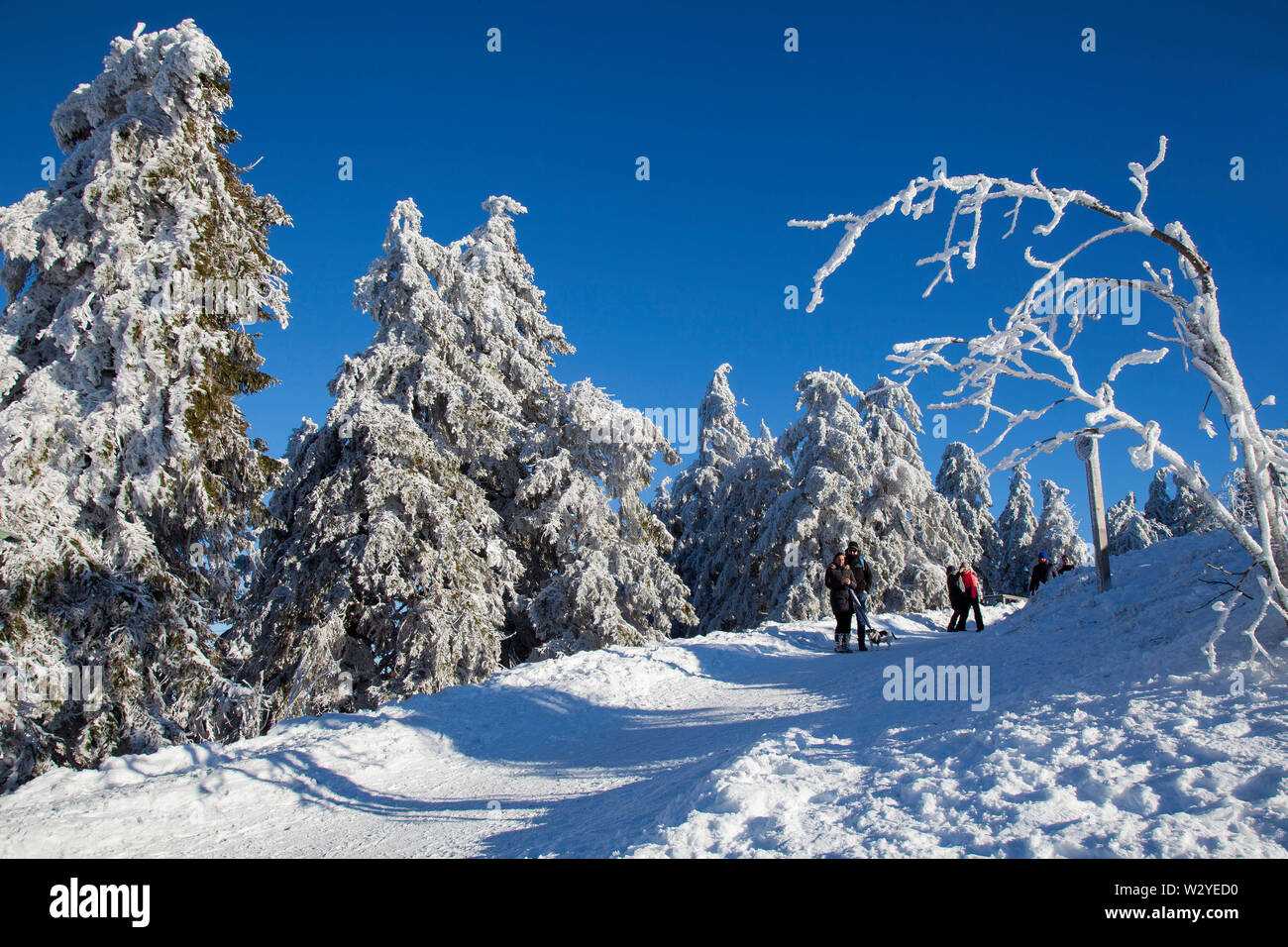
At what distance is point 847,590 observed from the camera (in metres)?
12.9

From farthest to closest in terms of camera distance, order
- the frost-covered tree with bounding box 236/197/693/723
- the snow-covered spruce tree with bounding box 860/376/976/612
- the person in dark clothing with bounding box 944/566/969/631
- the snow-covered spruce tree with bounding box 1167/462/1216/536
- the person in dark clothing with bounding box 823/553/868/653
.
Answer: the snow-covered spruce tree with bounding box 1167/462/1216/536
the snow-covered spruce tree with bounding box 860/376/976/612
the person in dark clothing with bounding box 944/566/969/631
the frost-covered tree with bounding box 236/197/693/723
the person in dark clothing with bounding box 823/553/868/653

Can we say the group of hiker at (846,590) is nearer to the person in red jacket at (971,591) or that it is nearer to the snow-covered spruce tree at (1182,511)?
the person in red jacket at (971,591)

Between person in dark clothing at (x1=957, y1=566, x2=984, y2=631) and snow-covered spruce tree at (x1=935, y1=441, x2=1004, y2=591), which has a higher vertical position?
snow-covered spruce tree at (x1=935, y1=441, x2=1004, y2=591)

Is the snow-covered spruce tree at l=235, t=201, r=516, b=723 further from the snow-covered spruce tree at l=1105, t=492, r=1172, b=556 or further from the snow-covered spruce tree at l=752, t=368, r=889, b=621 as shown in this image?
the snow-covered spruce tree at l=1105, t=492, r=1172, b=556

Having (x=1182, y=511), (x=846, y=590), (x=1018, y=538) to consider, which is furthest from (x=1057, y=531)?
(x=846, y=590)

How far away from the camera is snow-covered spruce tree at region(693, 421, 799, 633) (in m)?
24.2

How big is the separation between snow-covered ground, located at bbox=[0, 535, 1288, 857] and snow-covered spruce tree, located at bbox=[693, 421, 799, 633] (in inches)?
548

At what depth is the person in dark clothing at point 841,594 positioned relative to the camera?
12.7 meters

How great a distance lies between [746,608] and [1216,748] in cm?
2077

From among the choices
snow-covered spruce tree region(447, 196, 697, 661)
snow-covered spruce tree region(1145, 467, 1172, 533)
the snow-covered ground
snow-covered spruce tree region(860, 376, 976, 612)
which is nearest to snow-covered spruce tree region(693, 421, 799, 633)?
snow-covered spruce tree region(860, 376, 976, 612)

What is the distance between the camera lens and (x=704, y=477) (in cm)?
3030
